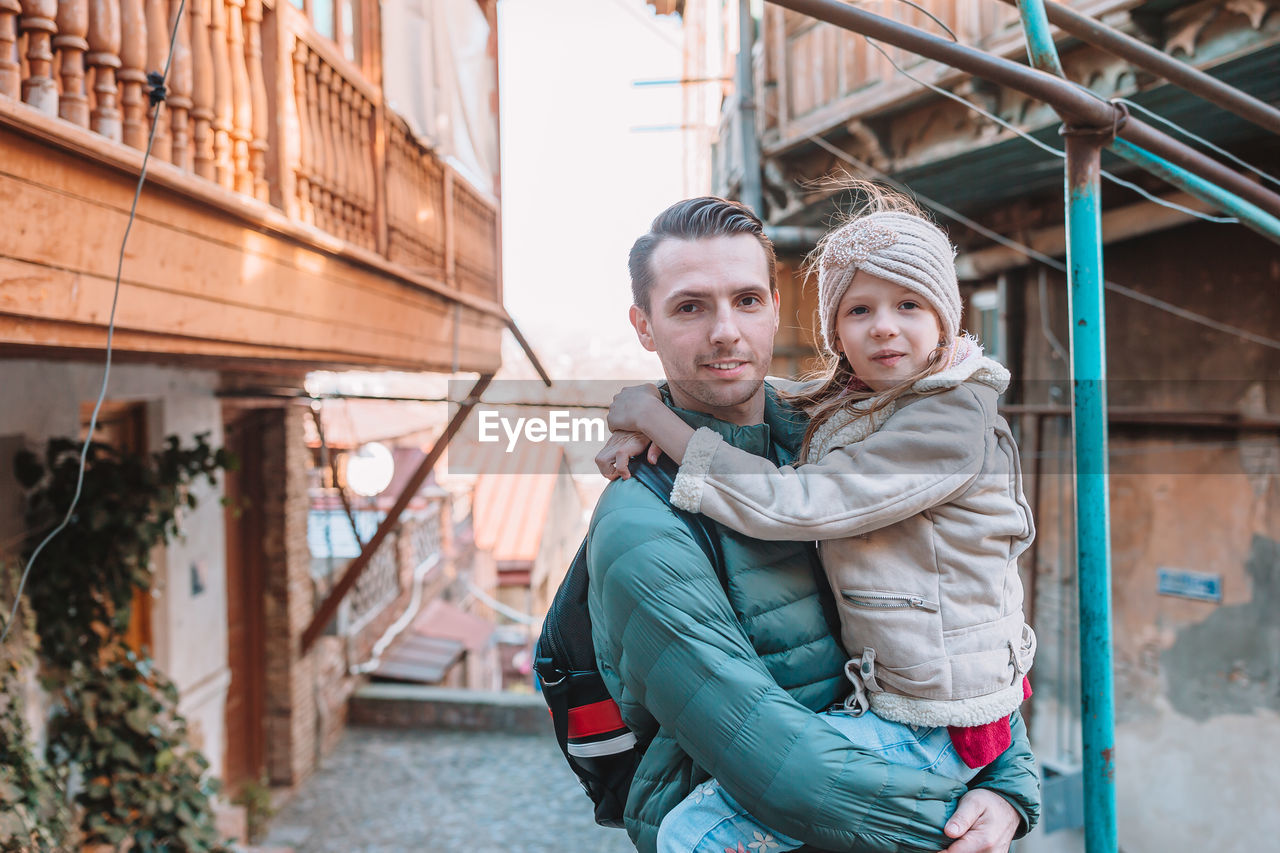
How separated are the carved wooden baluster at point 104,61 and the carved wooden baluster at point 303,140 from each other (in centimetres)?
115

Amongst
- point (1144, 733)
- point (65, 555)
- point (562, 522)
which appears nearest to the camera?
point (65, 555)

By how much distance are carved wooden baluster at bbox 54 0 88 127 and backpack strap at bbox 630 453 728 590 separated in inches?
80.1

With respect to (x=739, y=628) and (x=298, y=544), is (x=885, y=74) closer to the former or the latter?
(x=739, y=628)

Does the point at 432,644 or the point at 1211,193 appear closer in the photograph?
the point at 1211,193

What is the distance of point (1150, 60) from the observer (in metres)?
2.27

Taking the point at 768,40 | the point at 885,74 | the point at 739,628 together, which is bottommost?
the point at 739,628

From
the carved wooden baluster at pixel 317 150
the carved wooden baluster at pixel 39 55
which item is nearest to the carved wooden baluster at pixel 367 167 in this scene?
the carved wooden baluster at pixel 317 150

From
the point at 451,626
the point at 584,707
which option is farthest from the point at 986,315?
the point at 451,626

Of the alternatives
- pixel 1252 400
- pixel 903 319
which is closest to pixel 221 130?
pixel 903 319

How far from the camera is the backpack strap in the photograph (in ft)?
4.86

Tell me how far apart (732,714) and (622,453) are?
51cm

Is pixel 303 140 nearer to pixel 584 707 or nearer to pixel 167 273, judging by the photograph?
pixel 167 273

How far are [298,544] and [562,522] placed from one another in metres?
11.9

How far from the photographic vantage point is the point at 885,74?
614cm
